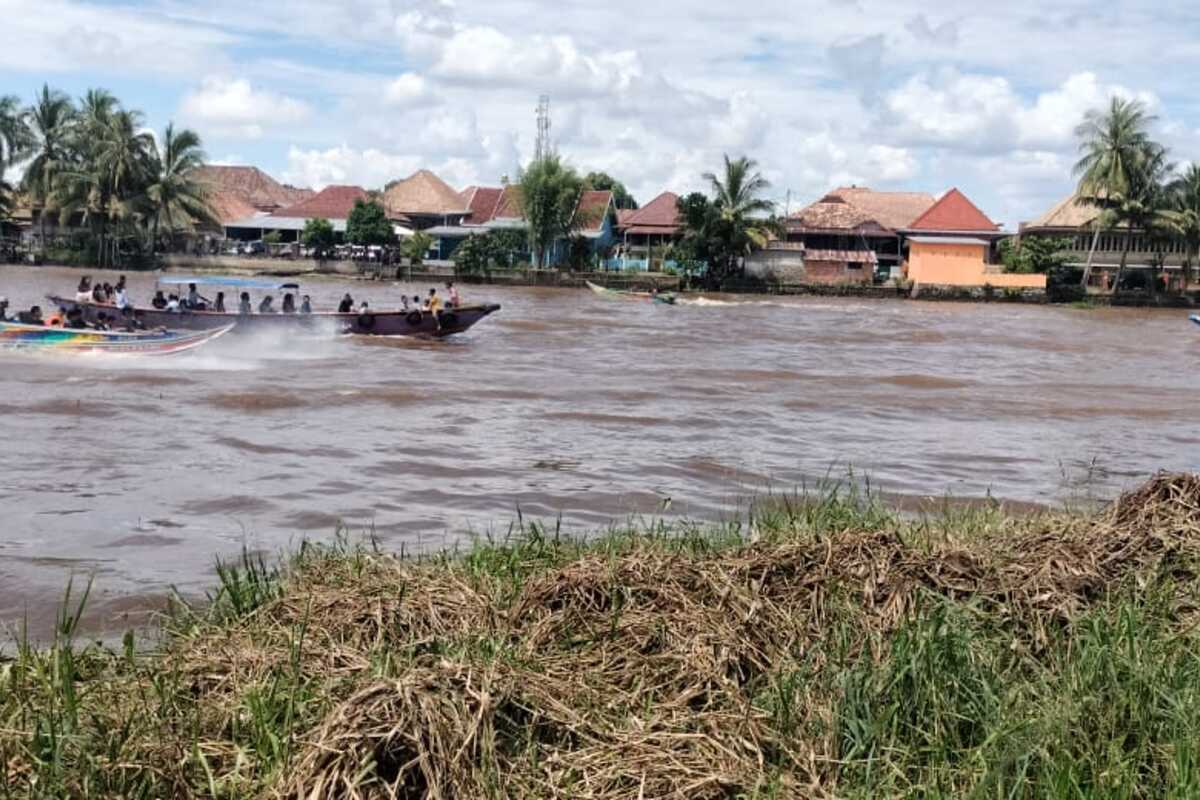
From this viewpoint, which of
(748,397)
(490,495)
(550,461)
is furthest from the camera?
(748,397)

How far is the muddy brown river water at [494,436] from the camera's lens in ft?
31.3

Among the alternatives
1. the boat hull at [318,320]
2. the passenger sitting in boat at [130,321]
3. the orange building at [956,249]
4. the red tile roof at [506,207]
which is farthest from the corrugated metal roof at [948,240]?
the passenger sitting in boat at [130,321]

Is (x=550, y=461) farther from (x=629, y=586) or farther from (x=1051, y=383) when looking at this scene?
(x=1051, y=383)

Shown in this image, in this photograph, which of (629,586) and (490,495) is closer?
(629,586)

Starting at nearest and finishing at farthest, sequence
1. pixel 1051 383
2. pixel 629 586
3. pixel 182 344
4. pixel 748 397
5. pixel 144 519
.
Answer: pixel 629 586 < pixel 144 519 < pixel 748 397 < pixel 182 344 < pixel 1051 383

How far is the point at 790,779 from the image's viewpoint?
3764mm

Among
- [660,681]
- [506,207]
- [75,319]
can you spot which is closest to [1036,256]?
[506,207]

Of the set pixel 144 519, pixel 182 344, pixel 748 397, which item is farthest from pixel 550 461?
pixel 182 344

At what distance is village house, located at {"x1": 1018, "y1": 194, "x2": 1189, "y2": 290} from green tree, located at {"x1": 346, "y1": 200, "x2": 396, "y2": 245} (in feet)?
110

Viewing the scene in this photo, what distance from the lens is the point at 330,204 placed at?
68938 millimetres

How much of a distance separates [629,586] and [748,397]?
1565 cm

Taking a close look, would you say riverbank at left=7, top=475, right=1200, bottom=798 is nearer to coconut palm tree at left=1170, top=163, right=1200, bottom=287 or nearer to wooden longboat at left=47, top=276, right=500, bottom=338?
Answer: wooden longboat at left=47, top=276, right=500, bottom=338

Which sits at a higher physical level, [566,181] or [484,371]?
[566,181]

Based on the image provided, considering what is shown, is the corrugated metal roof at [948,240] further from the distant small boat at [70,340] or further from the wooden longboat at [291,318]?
the distant small boat at [70,340]
